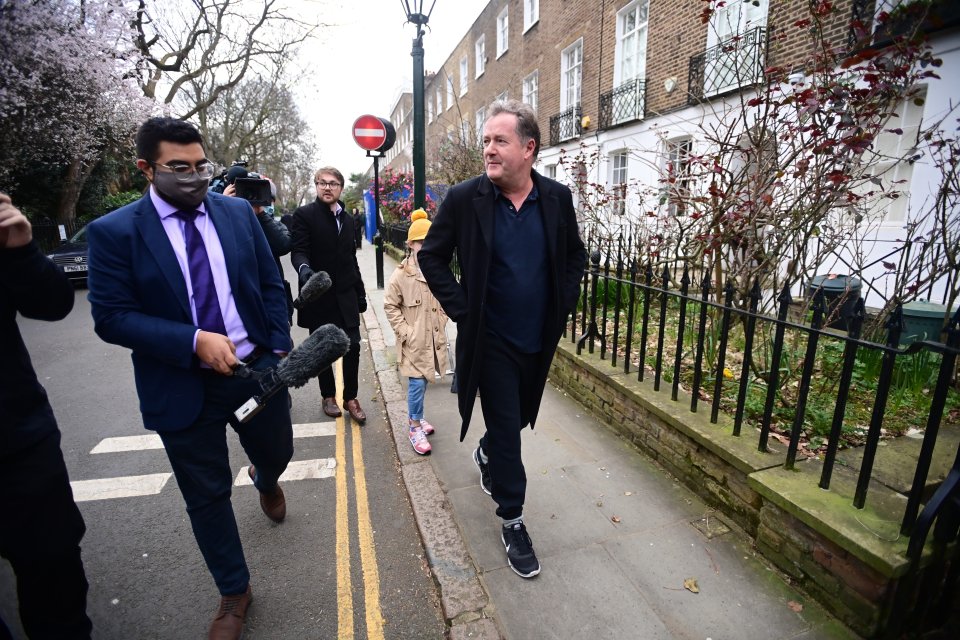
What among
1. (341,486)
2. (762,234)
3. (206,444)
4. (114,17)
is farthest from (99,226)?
(114,17)

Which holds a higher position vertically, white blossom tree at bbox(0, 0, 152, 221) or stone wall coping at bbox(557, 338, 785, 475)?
white blossom tree at bbox(0, 0, 152, 221)

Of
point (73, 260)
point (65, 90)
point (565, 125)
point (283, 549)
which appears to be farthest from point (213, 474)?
point (65, 90)

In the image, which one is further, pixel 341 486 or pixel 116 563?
pixel 341 486

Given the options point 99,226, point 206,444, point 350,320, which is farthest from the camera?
point 350,320

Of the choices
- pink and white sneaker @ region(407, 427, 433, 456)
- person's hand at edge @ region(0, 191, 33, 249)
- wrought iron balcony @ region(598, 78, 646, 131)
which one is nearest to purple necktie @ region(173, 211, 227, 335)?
person's hand at edge @ region(0, 191, 33, 249)

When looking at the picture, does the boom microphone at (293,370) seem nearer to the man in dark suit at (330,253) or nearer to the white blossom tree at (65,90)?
the man in dark suit at (330,253)

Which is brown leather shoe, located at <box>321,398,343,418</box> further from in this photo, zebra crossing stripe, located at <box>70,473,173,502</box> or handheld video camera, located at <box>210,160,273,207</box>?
handheld video camera, located at <box>210,160,273,207</box>

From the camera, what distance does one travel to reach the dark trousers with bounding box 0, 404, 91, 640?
5.66ft

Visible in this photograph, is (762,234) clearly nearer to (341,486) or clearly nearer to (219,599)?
(341,486)

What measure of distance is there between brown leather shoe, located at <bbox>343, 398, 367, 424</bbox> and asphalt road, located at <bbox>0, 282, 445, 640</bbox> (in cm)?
10

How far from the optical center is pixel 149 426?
2.03 meters

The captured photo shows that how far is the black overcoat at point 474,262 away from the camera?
8.16ft

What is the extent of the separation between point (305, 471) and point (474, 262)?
223cm

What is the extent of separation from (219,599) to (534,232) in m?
2.43
